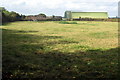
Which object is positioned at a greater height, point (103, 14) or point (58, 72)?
point (103, 14)

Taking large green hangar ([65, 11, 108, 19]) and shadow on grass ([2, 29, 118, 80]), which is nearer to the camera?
shadow on grass ([2, 29, 118, 80])

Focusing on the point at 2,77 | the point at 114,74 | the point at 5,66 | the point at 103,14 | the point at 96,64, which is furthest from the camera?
the point at 103,14

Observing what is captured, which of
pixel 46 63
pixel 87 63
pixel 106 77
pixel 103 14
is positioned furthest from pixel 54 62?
pixel 103 14

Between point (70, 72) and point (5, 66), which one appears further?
point (5, 66)

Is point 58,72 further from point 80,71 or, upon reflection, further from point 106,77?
point 106,77

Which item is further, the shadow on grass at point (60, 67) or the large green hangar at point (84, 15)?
the large green hangar at point (84, 15)

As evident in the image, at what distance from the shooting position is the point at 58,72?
799 cm

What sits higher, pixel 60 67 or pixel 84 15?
pixel 84 15

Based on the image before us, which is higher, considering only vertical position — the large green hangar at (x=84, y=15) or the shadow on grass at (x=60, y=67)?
the large green hangar at (x=84, y=15)

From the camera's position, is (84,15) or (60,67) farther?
(84,15)

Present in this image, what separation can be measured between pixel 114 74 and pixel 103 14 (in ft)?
415

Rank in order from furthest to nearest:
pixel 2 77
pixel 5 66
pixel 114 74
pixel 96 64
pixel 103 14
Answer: pixel 103 14 → pixel 96 64 → pixel 5 66 → pixel 114 74 → pixel 2 77

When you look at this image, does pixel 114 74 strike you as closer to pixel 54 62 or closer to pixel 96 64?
pixel 96 64

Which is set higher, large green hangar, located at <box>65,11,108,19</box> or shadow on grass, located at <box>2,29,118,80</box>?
large green hangar, located at <box>65,11,108,19</box>
